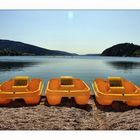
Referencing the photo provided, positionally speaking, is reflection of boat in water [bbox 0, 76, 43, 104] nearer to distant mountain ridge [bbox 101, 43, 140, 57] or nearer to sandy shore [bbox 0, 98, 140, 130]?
sandy shore [bbox 0, 98, 140, 130]

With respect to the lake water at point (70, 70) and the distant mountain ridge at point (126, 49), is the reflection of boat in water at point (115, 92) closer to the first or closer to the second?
the lake water at point (70, 70)

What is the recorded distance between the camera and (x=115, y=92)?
24.8 ft

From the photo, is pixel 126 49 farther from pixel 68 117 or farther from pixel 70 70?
pixel 68 117

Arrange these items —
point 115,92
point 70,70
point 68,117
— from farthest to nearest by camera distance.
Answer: point 70,70 → point 115,92 → point 68,117

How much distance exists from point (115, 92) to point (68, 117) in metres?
1.97

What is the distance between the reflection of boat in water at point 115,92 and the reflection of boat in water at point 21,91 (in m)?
1.65

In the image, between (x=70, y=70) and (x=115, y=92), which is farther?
(x=70, y=70)

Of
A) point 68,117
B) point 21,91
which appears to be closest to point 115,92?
point 68,117

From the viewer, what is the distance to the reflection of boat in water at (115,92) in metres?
6.99

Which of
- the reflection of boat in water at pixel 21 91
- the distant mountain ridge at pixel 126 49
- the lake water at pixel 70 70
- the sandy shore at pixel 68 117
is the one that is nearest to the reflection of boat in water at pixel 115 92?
the sandy shore at pixel 68 117

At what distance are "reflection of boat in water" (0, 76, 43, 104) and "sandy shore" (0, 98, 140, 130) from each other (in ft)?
0.72

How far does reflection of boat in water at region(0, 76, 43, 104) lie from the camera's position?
7.08 metres

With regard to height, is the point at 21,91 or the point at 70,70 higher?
the point at 21,91
